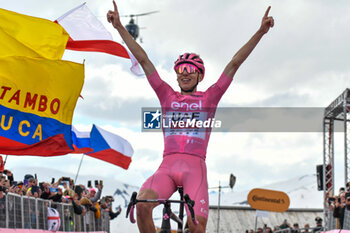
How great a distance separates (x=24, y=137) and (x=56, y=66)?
1.73 m

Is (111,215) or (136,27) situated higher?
(136,27)

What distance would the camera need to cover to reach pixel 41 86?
1193 cm

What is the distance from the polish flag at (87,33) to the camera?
14695 millimetres

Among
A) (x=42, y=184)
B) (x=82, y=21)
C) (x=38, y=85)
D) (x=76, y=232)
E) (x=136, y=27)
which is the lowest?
(x=76, y=232)

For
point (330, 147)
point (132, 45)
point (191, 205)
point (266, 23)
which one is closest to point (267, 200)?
point (330, 147)

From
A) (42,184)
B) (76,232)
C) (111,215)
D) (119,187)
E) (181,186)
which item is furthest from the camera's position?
(119,187)

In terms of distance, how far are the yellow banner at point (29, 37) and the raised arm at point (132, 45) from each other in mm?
6296

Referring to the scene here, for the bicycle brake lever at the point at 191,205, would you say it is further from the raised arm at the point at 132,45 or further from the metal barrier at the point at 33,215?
the metal barrier at the point at 33,215

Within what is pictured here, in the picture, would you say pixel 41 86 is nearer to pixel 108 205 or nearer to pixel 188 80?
pixel 188 80

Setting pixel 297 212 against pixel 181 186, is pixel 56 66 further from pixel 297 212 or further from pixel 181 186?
pixel 297 212

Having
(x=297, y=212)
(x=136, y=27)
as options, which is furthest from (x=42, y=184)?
(x=136, y=27)

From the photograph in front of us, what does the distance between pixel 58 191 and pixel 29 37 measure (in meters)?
3.85

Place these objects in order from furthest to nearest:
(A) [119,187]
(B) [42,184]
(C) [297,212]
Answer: (A) [119,187] < (C) [297,212] < (B) [42,184]

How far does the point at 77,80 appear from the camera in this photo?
12492 mm
